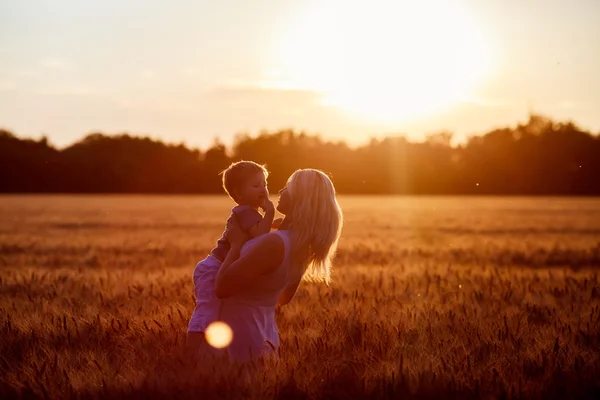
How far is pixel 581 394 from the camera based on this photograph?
161 inches

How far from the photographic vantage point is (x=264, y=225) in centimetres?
443

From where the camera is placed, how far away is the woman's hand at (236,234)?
4.44m

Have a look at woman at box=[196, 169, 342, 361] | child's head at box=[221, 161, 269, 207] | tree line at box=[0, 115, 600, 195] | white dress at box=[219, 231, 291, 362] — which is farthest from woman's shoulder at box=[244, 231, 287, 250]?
tree line at box=[0, 115, 600, 195]

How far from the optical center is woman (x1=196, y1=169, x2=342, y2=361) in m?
4.37

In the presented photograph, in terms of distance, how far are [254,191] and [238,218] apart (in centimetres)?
19

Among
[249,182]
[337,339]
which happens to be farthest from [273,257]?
[337,339]

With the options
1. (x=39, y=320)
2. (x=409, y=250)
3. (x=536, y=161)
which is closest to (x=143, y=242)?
(x=409, y=250)

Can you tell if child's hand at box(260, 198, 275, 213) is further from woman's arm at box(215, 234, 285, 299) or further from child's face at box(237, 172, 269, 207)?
woman's arm at box(215, 234, 285, 299)

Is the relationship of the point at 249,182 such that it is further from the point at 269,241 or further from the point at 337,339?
the point at 337,339

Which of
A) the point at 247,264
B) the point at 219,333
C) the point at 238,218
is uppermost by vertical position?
the point at 238,218

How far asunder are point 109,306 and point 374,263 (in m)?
5.84

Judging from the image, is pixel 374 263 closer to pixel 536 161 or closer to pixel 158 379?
pixel 158 379

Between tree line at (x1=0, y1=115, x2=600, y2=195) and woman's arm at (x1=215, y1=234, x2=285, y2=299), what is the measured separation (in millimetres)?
72169

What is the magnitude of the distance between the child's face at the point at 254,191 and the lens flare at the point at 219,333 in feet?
2.62
